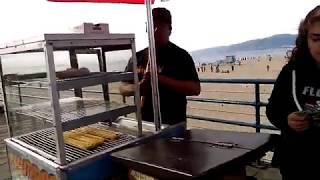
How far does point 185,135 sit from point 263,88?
186 centimetres

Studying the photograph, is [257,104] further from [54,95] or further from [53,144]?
[54,95]

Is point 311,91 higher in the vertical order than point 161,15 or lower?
lower

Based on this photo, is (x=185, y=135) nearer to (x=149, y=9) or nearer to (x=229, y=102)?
(x=149, y=9)

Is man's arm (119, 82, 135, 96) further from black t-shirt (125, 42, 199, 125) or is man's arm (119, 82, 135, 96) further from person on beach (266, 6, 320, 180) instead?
person on beach (266, 6, 320, 180)

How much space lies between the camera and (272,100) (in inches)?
60.6

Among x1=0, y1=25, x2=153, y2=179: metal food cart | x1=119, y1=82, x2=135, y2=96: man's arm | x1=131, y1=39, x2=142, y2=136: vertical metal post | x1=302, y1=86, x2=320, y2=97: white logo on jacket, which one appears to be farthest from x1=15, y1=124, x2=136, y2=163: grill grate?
x1=302, y1=86, x2=320, y2=97: white logo on jacket

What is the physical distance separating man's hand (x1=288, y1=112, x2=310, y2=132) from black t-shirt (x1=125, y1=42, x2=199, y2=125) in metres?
0.83

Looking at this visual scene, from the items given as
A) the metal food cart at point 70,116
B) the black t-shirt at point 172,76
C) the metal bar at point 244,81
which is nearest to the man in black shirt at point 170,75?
the black t-shirt at point 172,76

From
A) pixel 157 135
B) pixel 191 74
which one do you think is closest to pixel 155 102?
pixel 157 135

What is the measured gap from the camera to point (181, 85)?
2.01m

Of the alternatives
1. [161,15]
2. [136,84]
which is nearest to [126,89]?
[136,84]

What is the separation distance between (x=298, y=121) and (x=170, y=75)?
37.6 inches

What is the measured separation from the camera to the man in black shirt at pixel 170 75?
6.69ft

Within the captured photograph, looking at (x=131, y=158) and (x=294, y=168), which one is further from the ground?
(x=131, y=158)
